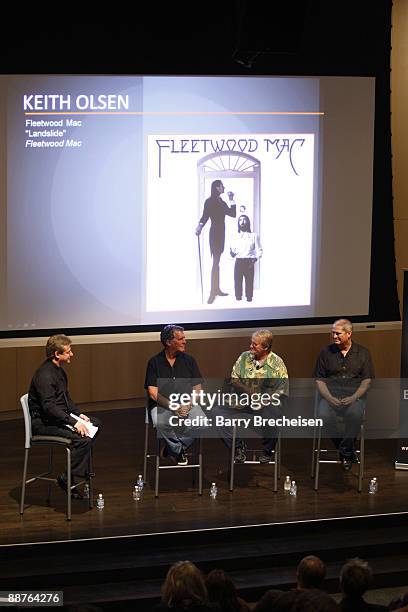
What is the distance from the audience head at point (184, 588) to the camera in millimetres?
3916

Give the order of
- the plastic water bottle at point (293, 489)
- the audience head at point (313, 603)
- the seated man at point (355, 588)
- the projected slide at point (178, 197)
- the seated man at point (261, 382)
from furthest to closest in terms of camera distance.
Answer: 1. the projected slide at point (178, 197)
2. the seated man at point (261, 382)
3. the plastic water bottle at point (293, 489)
4. the seated man at point (355, 588)
5. the audience head at point (313, 603)

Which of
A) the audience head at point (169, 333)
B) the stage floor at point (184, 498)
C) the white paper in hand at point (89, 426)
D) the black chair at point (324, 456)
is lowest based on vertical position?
the stage floor at point (184, 498)

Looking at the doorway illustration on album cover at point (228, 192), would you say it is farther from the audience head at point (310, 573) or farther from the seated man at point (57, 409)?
the audience head at point (310, 573)

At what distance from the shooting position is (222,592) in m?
4.04

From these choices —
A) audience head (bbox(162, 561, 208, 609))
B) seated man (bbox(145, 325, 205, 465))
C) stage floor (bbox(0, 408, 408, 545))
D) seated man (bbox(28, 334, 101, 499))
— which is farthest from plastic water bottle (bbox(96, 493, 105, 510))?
audience head (bbox(162, 561, 208, 609))

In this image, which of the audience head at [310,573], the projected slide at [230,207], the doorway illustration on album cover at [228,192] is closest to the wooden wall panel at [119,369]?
the projected slide at [230,207]

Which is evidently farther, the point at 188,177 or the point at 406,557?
the point at 188,177

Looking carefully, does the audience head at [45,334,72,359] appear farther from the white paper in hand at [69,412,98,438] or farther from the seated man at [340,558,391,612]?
the seated man at [340,558,391,612]

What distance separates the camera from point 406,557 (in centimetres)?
652

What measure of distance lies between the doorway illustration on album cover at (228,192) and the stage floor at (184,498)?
1361 millimetres

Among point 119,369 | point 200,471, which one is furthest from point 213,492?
point 119,369

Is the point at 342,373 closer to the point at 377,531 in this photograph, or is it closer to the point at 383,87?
the point at 377,531

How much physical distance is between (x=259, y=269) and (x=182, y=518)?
257 centimetres

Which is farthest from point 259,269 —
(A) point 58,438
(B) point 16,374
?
(A) point 58,438
